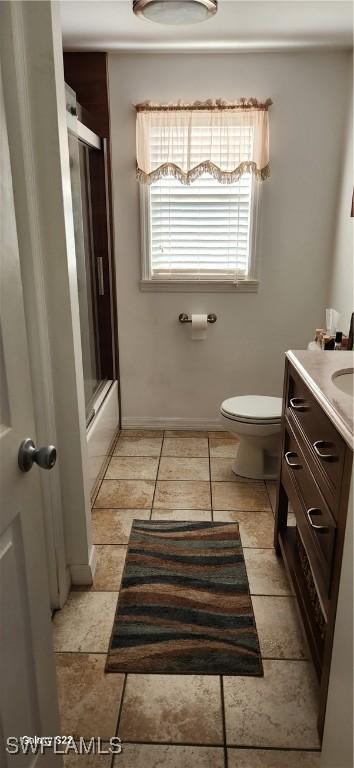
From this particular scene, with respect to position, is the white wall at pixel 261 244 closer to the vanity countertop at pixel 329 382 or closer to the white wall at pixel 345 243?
the white wall at pixel 345 243

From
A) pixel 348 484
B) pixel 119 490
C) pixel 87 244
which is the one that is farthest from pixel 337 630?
pixel 87 244

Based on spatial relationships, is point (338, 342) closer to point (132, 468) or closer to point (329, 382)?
point (329, 382)

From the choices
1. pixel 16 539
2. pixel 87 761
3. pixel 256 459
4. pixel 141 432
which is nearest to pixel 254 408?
pixel 256 459

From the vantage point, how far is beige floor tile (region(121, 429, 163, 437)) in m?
3.61

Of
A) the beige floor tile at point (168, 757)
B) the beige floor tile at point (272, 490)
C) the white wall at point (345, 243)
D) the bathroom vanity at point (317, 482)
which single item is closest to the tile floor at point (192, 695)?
the beige floor tile at point (168, 757)

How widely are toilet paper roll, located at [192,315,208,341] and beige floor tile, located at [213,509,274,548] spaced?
4.19 feet

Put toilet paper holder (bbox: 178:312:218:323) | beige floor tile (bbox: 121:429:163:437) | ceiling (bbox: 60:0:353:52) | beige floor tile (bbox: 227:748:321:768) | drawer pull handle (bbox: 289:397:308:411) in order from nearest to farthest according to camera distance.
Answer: beige floor tile (bbox: 227:748:321:768) < drawer pull handle (bbox: 289:397:308:411) < ceiling (bbox: 60:0:353:52) < toilet paper holder (bbox: 178:312:218:323) < beige floor tile (bbox: 121:429:163:437)

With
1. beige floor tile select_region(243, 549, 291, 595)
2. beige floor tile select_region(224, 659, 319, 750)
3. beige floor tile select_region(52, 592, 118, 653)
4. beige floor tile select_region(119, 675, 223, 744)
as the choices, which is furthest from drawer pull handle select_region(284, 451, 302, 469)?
beige floor tile select_region(52, 592, 118, 653)

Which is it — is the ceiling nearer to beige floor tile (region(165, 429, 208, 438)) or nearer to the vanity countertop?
the vanity countertop

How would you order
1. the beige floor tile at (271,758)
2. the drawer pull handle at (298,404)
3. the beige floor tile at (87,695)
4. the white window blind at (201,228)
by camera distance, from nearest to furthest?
the beige floor tile at (271,758), the beige floor tile at (87,695), the drawer pull handle at (298,404), the white window blind at (201,228)

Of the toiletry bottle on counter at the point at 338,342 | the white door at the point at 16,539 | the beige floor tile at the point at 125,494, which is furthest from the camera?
the beige floor tile at the point at 125,494

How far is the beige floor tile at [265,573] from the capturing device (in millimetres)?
2051

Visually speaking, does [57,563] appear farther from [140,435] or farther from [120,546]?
[140,435]

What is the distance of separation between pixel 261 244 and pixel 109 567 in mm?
2208
